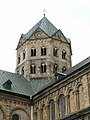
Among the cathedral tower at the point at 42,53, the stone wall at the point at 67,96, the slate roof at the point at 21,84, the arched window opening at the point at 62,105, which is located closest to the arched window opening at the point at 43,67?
the cathedral tower at the point at 42,53

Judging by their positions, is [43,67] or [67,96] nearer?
[67,96]

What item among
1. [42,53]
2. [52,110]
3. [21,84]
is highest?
[42,53]

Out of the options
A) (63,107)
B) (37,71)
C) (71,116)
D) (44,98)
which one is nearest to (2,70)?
(37,71)

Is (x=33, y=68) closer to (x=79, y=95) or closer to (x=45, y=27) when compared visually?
(x=45, y=27)

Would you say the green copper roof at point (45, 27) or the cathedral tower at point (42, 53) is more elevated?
the green copper roof at point (45, 27)

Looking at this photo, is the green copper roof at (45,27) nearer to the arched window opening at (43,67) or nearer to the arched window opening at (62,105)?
the arched window opening at (43,67)

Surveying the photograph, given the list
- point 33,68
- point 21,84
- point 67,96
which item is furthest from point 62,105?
point 33,68

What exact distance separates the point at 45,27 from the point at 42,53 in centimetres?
513

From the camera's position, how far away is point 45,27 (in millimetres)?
47406

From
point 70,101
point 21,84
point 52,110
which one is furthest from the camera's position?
point 21,84

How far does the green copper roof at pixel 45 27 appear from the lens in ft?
151

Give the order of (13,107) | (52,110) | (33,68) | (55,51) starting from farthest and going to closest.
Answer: (55,51), (33,68), (13,107), (52,110)

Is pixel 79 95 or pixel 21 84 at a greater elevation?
pixel 21 84

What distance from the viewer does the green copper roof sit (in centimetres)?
4611
